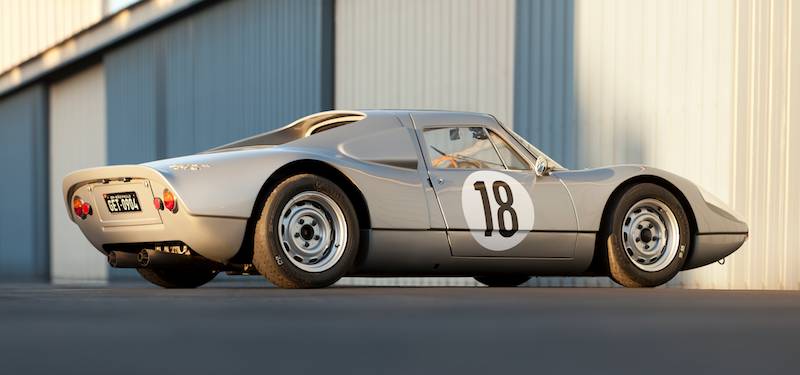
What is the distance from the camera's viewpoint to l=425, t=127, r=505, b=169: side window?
773 cm

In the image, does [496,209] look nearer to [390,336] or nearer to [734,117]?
[390,336]

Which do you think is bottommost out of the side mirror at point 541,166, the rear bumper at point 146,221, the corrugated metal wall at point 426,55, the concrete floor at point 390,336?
the concrete floor at point 390,336

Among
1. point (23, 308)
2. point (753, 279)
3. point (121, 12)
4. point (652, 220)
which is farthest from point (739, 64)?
point (121, 12)

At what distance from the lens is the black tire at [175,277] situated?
812 cm

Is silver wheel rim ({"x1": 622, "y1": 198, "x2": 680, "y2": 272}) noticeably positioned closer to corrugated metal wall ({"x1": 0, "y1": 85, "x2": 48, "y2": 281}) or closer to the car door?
the car door

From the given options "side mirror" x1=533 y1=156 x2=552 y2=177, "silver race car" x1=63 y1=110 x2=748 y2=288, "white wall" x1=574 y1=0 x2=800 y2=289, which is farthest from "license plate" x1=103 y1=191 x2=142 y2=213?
"white wall" x1=574 y1=0 x2=800 y2=289

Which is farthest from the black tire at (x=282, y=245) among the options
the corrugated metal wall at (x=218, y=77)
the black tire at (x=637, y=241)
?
the corrugated metal wall at (x=218, y=77)

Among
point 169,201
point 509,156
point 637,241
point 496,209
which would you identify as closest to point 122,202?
point 169,201

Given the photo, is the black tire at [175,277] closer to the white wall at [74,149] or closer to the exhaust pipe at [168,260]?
the exhaust pipe at [168,260]

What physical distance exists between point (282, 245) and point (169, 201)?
0.67 meters

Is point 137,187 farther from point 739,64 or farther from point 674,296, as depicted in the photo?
→ point 739,64

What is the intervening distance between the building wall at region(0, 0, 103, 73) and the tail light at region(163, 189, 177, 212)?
2273 centimetres

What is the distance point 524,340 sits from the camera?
140 inches

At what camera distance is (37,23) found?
3052 centimetres
